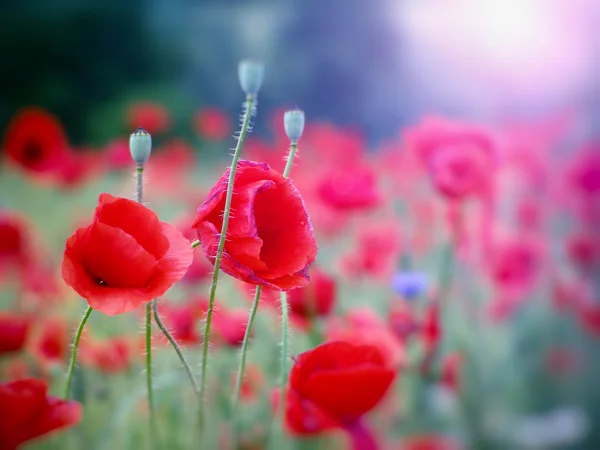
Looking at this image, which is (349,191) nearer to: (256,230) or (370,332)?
(370,332)

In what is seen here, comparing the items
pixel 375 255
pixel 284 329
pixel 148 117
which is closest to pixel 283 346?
pixel 284 329

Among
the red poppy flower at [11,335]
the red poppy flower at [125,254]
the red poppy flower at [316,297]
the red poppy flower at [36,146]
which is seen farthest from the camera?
the red poppy flower at [36,146]

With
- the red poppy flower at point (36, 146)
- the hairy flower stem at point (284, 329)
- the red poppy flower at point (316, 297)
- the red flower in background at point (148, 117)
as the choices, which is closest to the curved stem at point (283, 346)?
the hairy flower stem at point (284, 329)

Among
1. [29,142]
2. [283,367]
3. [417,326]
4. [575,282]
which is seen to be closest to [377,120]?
[575,282]

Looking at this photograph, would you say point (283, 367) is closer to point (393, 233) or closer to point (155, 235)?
point (155, 235)

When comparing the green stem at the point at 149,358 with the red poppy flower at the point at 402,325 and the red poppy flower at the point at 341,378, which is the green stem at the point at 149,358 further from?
the red poppy flower at the point at 402,325

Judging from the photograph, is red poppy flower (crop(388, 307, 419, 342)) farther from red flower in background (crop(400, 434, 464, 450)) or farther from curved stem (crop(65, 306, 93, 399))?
curved stem (crop(65, 306, 93, 399))

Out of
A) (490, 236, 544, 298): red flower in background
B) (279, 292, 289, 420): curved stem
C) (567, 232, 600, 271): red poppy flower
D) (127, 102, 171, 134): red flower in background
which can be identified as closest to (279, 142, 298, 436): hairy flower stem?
(279, 292, 289, 420): curved stem

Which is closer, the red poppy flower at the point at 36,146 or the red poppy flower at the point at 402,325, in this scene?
the red poppy flower at the point at 402,325
